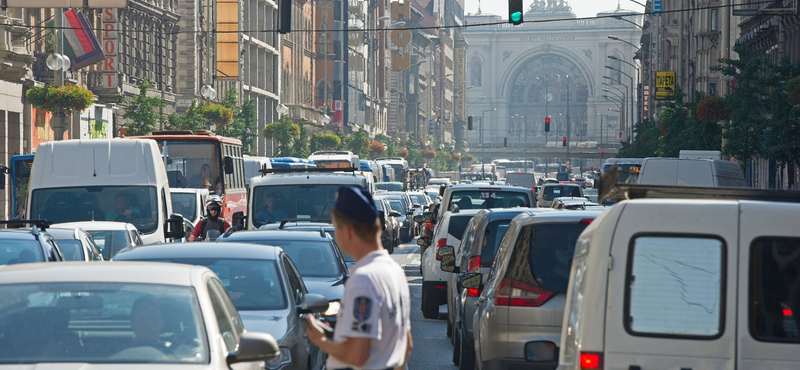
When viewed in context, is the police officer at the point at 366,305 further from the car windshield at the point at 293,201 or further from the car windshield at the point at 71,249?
the car windshield at the point at 293,201

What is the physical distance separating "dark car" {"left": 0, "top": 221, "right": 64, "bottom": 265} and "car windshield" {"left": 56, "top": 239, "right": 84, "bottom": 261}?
159 cm

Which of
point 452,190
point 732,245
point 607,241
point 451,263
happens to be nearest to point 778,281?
point 732,245

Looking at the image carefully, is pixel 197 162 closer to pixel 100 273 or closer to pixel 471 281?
pixel 471 281

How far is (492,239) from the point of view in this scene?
41.0ft

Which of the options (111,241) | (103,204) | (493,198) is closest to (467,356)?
(111,241)

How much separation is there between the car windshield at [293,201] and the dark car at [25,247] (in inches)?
325

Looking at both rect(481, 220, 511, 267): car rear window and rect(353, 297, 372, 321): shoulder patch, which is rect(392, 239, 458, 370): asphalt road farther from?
rect(353, 297, 372, 321): shoulder patch

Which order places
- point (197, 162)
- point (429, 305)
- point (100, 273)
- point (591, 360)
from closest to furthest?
point (591, 360), point (100, 273), point (429, 305), point (197, 162)

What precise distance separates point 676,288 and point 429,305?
37.7 feet

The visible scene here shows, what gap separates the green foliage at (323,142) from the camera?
78625 millimetres

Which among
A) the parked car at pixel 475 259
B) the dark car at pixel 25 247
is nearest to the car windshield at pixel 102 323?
the dark car at pixel 25 247

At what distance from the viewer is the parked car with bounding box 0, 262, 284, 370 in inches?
231

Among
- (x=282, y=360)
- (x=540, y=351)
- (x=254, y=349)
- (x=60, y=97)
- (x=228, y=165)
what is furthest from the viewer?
(x=60, y=97)

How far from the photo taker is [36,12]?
41000 millimetres
